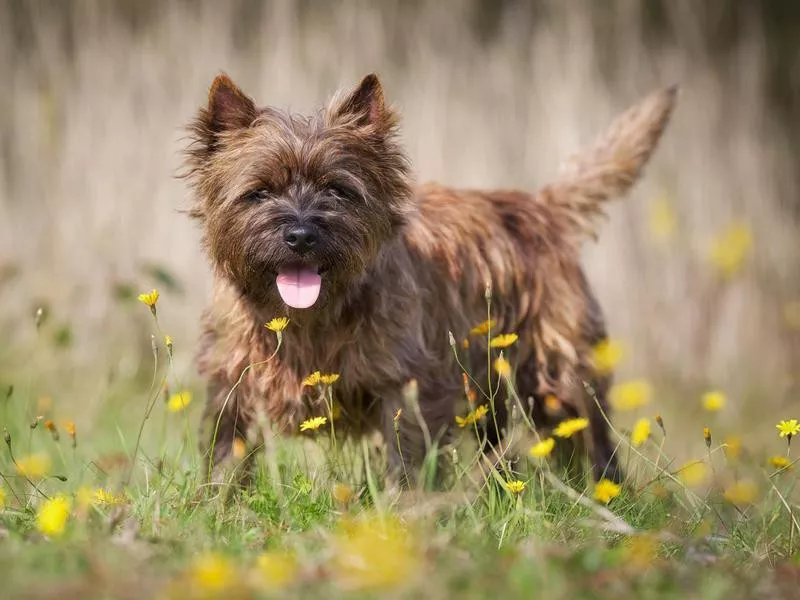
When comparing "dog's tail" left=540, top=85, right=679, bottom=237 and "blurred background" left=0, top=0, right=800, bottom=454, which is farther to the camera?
"blurred background" left=0, top=0, right=800, bottom=454

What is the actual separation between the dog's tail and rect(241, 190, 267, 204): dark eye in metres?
1.61

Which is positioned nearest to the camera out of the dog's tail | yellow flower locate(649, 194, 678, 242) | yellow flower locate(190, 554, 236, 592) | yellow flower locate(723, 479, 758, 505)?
yellow flower locate(190, 554, 236, 592)

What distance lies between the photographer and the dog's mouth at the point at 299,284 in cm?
380

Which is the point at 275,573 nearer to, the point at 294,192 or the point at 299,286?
the point at 299,286

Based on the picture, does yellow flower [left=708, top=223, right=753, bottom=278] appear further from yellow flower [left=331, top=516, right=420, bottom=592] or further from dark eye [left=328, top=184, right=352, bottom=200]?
yellow flower [left=331, top=516, right=420, bottom=592]

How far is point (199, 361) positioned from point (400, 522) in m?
1.33

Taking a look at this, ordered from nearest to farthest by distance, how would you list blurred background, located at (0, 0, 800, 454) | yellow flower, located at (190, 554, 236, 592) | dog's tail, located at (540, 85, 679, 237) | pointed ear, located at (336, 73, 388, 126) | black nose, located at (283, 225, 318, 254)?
yellow flower, located at (190, 554, 236, 592) < black nose, located at (283, 225, 318, 254) < pointed ear, located at (336, 73, 388, 126) < dog's tail, located at (540, 85, 679, 237) < blurred background, located at (0, 0, 800, 454)

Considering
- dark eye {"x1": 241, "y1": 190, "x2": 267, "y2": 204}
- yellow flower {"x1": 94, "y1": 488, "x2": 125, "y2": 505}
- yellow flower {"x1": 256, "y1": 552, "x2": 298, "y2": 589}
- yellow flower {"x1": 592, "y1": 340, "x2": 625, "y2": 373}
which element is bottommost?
yellow flower {"x1": 94, "y1": 488, "x2": 125, "y2": 505}

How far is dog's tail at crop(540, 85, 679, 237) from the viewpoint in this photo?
16.6ft

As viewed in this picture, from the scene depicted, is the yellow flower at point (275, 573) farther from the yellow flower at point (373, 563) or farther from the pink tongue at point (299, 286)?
the pink tongue at point (299, 286)

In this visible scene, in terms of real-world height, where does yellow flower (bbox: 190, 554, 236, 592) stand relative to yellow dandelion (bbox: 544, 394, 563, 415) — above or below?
above

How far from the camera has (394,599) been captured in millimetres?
2223

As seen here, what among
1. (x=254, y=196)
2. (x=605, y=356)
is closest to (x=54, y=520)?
(x=254, y=196)

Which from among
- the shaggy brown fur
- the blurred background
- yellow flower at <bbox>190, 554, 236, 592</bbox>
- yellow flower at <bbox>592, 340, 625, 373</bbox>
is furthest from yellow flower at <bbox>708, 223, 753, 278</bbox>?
yellow flower at <bbox>190, 554, 236, 592</bbox>
